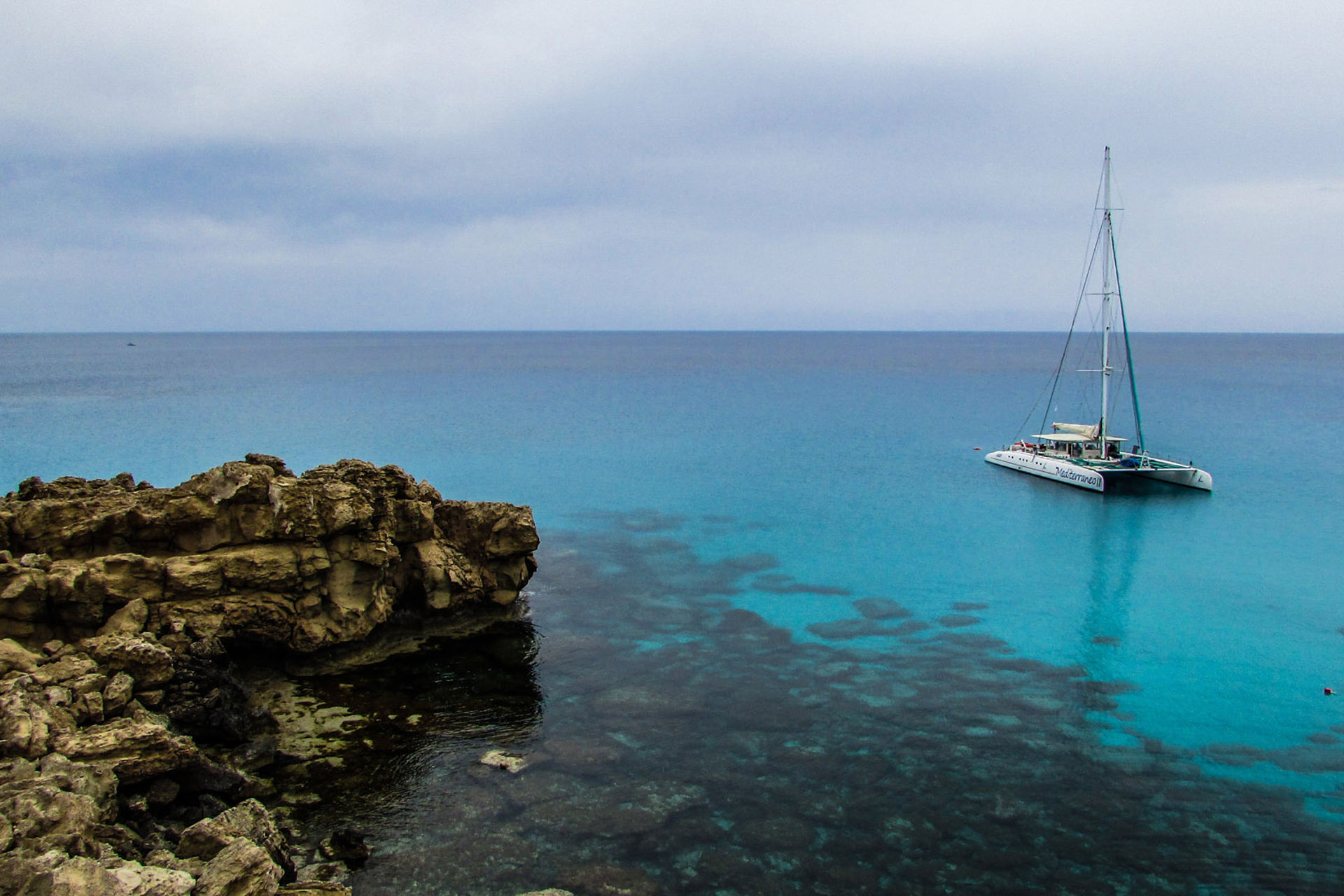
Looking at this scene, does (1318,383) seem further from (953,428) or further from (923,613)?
(923,613)

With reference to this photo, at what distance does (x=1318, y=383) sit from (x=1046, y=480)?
123 meters

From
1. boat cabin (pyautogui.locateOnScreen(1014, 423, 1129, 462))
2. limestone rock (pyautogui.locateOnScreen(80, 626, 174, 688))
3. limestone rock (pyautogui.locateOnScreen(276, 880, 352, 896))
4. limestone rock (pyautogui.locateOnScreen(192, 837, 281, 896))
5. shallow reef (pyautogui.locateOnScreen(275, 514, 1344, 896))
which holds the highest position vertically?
boat cabin (pyautogui.locateOnScreen(1014, 423, 1129, 462))

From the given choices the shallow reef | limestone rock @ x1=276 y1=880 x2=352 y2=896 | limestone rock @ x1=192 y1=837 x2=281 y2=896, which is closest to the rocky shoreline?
limestone rock @ x1=192 y1=837 x2=281 y2=896

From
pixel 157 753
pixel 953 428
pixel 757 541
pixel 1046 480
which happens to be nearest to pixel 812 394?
pixel 953 428

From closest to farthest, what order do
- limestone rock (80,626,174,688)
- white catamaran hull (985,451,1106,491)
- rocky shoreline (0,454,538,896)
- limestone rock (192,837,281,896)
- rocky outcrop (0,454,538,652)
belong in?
limestone rock (192,837,281,896) < rocky shoreline (0,454,538,896) < limestone rock (80,626,174,688) < rocky outcrop (0,454,538,652) < white catamaran hull (985,451,1106,491)

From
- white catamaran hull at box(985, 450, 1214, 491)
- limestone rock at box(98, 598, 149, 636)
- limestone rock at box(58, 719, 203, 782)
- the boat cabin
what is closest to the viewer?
limestone rock at box(58, 719, 203, 782)

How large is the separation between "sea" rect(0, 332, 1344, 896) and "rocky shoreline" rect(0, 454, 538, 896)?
2001 millimetres

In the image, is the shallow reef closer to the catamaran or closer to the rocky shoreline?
the rocky shoreline

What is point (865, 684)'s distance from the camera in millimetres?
26250

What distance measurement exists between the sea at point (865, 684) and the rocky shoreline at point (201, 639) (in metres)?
2.00

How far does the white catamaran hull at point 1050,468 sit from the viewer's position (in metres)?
57.6

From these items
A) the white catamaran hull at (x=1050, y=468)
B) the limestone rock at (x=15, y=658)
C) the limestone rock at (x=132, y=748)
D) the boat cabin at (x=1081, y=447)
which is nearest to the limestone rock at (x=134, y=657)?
the limestone rock at (x=15, y=658)

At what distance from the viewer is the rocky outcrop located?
72.7ft

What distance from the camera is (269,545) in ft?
84.3
